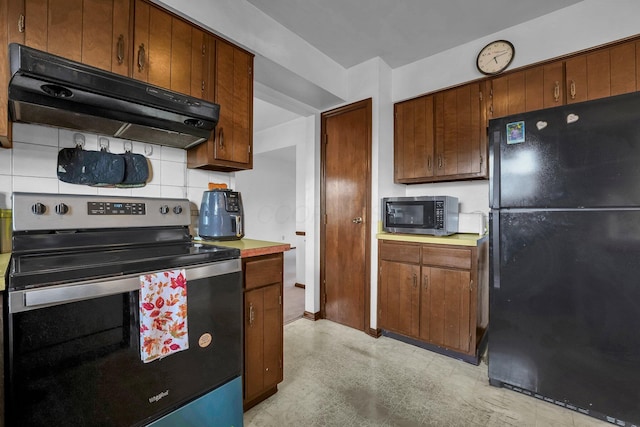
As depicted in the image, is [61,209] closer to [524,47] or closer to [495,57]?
[495,57]

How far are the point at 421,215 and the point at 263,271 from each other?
1.47m

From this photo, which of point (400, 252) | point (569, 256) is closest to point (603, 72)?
point (569, 256)

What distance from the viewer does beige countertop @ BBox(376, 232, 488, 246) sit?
6.95ft

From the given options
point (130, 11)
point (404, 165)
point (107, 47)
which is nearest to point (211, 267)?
point (107, 47)

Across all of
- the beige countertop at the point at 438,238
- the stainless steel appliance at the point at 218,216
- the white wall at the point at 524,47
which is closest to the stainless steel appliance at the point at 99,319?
the stainless steel appliance at the point at 218,216

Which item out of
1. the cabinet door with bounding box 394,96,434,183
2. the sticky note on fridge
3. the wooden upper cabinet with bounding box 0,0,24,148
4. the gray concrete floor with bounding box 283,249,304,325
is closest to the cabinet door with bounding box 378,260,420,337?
the cabinet door with bounding box 394,96,434,183

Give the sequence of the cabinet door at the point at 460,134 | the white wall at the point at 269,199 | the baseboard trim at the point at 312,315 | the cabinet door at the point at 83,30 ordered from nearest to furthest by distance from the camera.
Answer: the cabinet door at the point at 83,30 < the cabinet door at the point at 460,134 < the baseboard trim at the point at 312,315 < the white wall at the point at 269,199

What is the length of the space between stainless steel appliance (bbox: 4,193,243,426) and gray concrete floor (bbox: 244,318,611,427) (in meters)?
0.45

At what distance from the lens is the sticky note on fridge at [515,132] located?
1.72 metres

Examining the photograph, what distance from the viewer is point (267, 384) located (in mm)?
1674

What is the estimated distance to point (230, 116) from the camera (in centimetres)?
188

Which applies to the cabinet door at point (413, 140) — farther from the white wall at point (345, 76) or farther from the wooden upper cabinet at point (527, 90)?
the wooden upper cabinet at point (527, 90)

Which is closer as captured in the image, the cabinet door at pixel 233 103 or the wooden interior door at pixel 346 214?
the cabinet door at pixel 233 103

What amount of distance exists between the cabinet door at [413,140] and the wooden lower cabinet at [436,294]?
74cm
